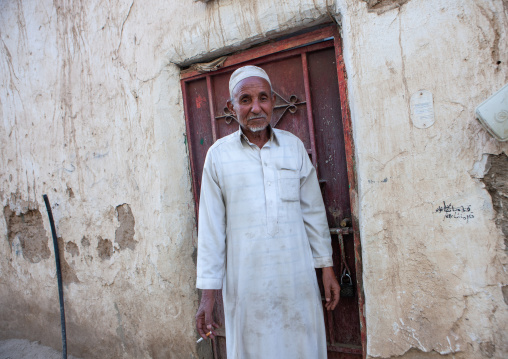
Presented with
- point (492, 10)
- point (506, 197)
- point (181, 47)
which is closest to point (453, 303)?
point (506, 197)

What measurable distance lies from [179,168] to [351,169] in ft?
3.95

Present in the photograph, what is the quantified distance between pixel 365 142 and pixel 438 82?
40 centimetres

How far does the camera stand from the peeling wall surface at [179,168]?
156 centimetres

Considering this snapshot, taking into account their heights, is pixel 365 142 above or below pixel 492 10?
below

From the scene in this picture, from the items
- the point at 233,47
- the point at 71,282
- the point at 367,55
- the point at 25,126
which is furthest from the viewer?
the point at 25,126

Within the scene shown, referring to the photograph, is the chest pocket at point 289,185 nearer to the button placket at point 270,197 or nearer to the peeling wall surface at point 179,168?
the button placket at point 270,197

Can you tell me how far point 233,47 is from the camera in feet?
7.39

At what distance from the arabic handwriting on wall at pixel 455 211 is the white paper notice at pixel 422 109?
36cm

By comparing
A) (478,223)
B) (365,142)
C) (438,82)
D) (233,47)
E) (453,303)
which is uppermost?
(233,47)

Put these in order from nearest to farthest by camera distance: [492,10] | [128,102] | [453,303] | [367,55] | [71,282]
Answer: [492,10] → [453,303] → [367,55] → [128,102] → [71,282]

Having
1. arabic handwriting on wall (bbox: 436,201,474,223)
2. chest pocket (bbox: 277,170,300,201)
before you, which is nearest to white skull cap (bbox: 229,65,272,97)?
chest pocket (bbox: 277,170,300,201)

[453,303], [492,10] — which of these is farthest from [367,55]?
[453,303]

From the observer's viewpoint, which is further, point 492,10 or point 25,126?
point 25,126

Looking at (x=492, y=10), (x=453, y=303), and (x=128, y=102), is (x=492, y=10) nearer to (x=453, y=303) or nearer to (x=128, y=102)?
(x=453, y=303)
